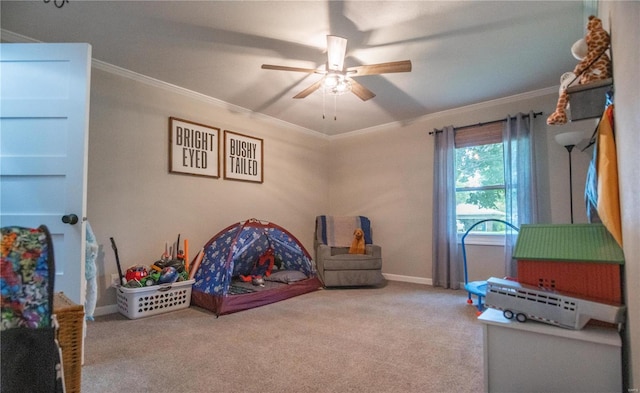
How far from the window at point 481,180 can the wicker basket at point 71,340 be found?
3.84 meters

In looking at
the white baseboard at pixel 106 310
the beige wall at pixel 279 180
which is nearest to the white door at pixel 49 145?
the beige wall at pixel 279 180

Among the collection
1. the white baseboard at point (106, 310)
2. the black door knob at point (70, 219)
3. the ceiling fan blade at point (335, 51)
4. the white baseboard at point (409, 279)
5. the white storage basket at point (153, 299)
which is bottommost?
the white baseboard at point (409, 279)

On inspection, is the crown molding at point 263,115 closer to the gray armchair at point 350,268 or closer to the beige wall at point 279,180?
the beige wall at point 279,180

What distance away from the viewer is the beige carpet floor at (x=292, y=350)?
1.60 metres

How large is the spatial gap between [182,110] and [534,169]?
3966 millimetres

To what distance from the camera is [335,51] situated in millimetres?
2150

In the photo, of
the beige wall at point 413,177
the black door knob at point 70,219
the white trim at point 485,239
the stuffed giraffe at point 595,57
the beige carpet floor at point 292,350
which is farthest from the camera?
the white trim at point 485,239

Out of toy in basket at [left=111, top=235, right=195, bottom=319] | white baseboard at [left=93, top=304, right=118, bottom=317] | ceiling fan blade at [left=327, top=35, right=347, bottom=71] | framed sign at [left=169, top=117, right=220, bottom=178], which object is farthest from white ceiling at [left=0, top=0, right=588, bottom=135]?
white baseboard at [left=93, top=304, right=118, bottom=317]

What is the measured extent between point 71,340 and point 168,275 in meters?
1.76

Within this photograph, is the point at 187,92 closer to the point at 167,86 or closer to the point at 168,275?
the point at 167,86

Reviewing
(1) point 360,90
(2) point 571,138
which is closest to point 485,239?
(2) point 571,138

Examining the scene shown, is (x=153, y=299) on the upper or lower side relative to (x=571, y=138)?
lower

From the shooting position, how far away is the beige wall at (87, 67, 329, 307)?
2764mm

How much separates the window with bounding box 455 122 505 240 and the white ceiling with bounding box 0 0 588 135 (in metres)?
0.60
